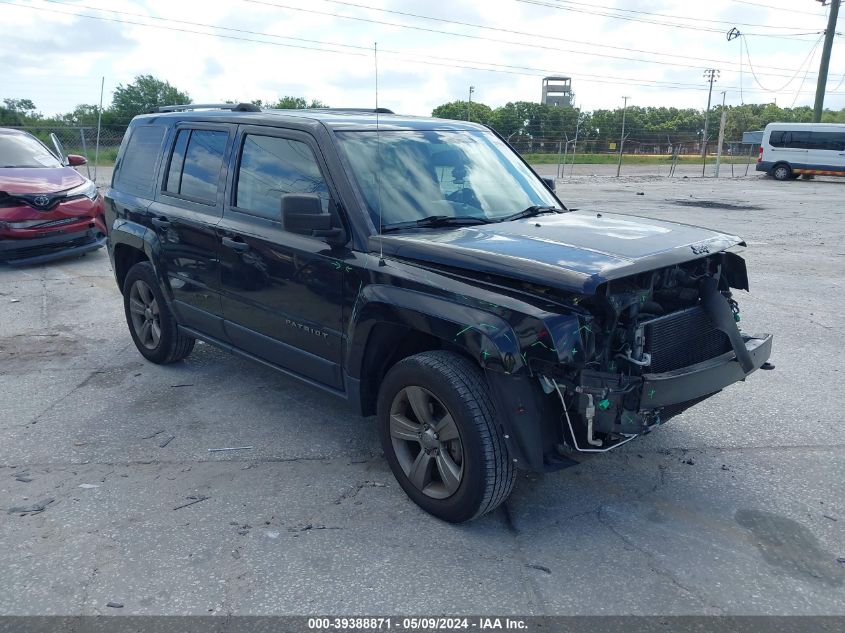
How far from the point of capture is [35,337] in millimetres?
6805

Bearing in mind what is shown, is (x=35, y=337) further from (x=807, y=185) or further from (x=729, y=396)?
(x=807, y=185)

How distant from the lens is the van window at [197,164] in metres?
4.80

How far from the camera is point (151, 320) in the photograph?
5773 millimetres

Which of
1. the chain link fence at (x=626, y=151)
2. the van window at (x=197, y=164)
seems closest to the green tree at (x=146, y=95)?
the chain link fence at (x=626, y=151)

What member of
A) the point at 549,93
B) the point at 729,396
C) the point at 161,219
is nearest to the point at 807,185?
the point at 729,396

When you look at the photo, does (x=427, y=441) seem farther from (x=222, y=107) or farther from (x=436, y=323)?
(x=222, y=107)

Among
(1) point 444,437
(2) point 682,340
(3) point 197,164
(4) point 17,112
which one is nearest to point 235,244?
(3) point 197,164

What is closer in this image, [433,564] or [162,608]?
[162,608]

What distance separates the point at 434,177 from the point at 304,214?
96 cm

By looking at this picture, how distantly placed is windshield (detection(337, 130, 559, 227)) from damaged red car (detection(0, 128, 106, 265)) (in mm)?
7209

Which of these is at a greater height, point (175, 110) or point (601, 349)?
point (175, 110)

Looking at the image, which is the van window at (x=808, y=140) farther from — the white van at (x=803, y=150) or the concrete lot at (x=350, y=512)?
the concrete lot at (x=350, y=512)

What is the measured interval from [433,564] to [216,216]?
2.70 metres

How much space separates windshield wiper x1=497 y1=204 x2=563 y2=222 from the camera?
430 centimetres
